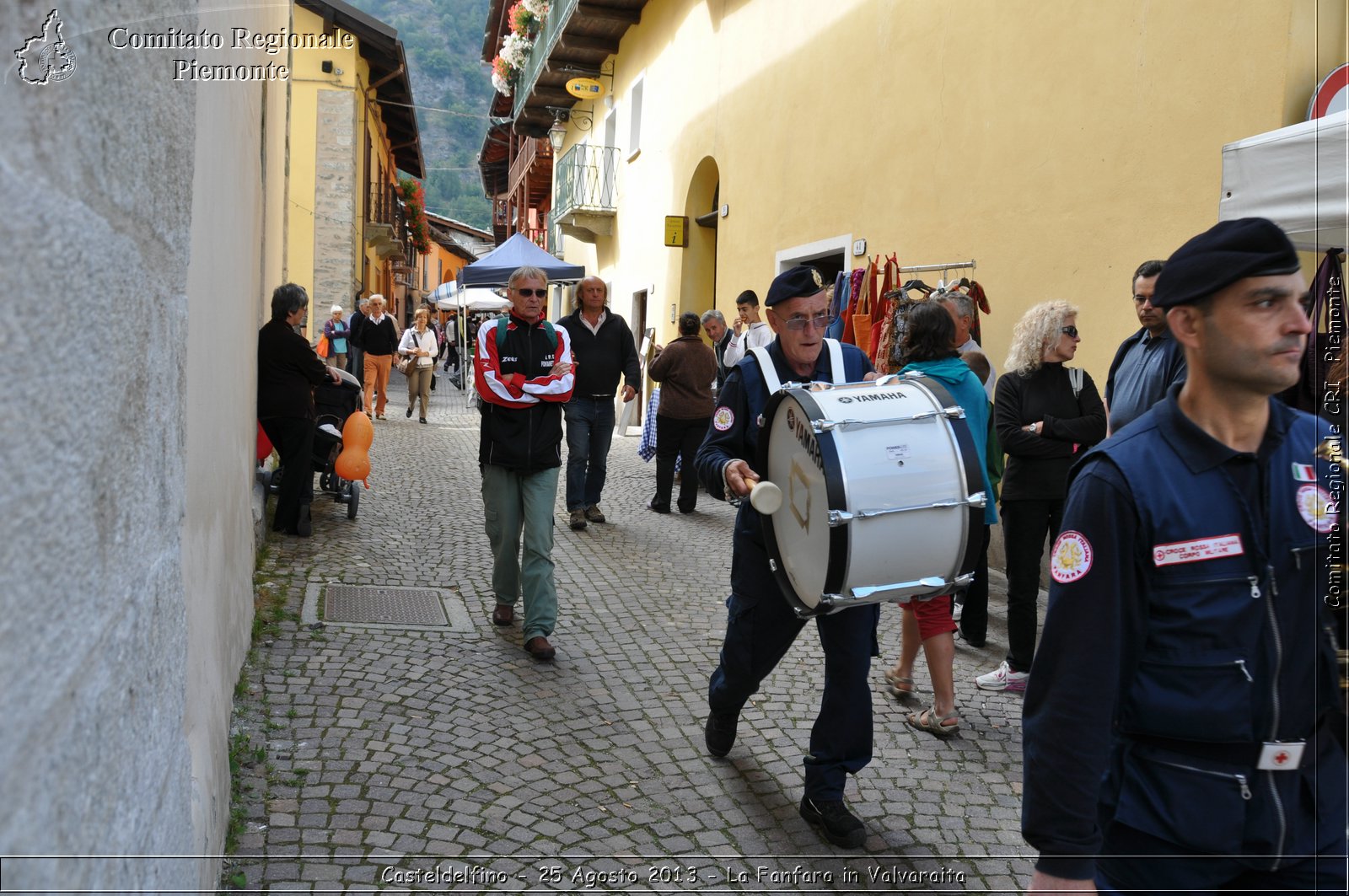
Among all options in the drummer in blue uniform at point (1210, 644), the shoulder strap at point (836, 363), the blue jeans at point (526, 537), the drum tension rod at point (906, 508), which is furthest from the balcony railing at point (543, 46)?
the drummer in blue uniform at point (1210, 644)

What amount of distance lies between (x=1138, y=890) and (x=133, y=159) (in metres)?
2.04

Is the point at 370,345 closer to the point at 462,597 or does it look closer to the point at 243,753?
the point at 462,597

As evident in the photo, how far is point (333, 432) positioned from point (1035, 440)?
18.3 feet

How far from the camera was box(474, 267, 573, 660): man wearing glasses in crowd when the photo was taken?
18.2ft

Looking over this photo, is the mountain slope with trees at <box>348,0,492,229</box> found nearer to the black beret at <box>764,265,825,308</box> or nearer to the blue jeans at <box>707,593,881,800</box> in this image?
the black beret at <box>764,265,825,308</box>

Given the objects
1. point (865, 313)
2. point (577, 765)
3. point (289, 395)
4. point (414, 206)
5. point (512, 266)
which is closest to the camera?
point (577, 765)

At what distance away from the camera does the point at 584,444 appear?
30.6ft

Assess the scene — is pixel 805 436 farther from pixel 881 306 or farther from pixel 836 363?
pixel 881 306

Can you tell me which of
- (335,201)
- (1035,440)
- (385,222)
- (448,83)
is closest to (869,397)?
(1035,440)

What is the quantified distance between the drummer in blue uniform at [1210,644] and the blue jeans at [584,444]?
7382 millimetres

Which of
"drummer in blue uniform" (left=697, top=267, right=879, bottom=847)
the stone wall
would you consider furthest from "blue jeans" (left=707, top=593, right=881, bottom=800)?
the stone wall

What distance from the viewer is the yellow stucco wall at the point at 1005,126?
6.42 metres

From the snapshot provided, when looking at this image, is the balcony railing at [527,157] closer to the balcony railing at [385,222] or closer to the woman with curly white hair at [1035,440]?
the balcony railing at [385,222]

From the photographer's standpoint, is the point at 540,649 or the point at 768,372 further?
the point at 540,649
